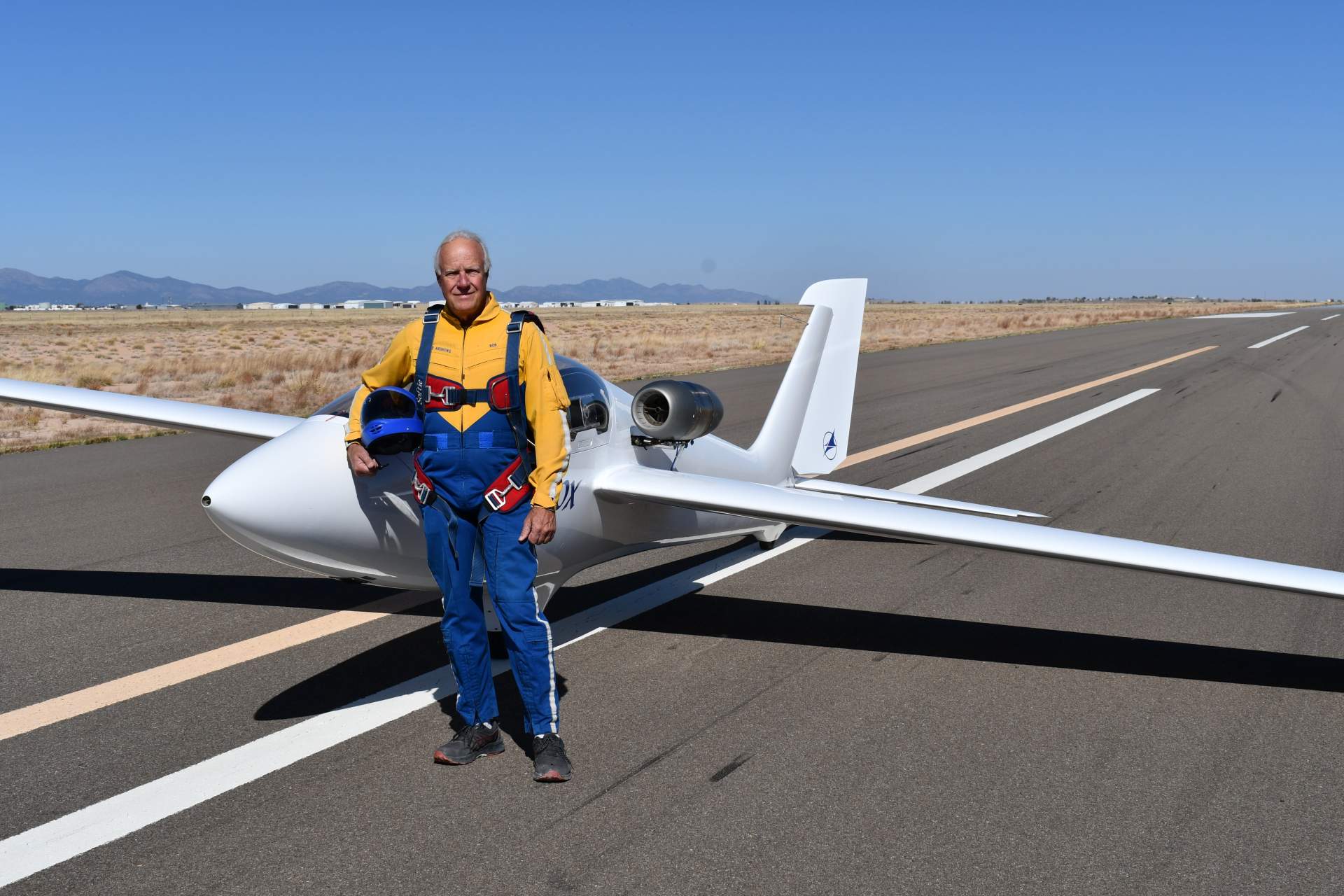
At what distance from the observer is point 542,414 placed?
4.14 metres

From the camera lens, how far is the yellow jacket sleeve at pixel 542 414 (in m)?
4.14

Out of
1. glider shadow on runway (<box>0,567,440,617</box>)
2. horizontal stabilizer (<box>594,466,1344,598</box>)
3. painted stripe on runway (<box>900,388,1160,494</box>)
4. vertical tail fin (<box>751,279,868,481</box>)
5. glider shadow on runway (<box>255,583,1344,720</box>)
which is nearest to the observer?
horizontal stabilizer (<box>594,466,1344,598</box>)

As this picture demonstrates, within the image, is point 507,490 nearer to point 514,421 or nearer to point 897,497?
point 514,421

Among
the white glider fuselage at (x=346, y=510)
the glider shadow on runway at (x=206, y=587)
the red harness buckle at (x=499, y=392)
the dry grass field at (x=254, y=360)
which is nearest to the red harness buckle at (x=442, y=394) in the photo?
the red harness buckle at (x=499, y=392)

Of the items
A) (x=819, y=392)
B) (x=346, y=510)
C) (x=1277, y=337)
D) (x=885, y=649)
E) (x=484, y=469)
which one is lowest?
(x=1277, y=337)

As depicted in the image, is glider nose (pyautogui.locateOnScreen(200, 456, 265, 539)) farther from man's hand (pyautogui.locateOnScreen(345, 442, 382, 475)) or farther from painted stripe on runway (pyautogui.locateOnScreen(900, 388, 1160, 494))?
painted stripe on runway (pyautogui.locateOnScreen(900, 388, 1160, 494))

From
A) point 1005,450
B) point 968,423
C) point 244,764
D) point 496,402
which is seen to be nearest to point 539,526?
point 496,402

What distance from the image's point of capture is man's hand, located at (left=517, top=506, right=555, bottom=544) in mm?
4102

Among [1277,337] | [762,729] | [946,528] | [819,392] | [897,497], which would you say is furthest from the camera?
[1277,337]

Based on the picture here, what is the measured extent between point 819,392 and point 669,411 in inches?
105

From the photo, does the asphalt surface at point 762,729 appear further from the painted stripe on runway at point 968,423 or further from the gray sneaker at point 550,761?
the painted stripe on runway at point 968,423

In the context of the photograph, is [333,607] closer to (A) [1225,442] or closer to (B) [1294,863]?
(B) [1294,863]

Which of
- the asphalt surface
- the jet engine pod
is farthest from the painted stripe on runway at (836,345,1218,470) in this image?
the jet engine pod

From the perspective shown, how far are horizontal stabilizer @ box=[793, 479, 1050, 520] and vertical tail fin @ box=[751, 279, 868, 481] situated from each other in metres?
0.23
